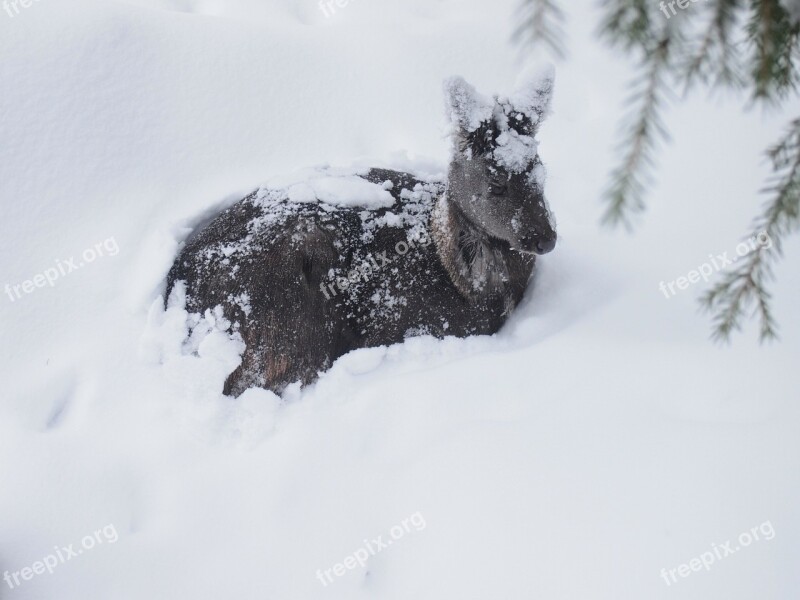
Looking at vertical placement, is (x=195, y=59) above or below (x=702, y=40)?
below

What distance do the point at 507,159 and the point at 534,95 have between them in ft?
1.20

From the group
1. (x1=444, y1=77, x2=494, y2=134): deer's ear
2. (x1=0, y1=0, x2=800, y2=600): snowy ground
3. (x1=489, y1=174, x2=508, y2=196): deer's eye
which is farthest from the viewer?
(x1=489, y1=174, x2=508, y2=196): deer's eye

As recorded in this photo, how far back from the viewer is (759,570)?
1.64 m

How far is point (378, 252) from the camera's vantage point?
9.70 feet

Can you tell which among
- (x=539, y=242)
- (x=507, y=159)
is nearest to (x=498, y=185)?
(x=507, y=159)

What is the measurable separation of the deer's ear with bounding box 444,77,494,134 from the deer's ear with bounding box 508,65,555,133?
0.15 m

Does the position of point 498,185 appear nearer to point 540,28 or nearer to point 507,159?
point 507,159

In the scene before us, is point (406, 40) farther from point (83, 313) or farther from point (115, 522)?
point (115, 522)

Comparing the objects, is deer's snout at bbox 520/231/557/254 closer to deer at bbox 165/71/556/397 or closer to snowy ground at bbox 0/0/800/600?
deer at bbox 165/71/556/397

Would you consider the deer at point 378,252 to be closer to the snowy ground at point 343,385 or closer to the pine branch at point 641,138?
the snowy ground at point 343,385

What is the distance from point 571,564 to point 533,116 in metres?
1.95

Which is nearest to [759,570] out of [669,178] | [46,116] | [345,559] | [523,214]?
[345,559]

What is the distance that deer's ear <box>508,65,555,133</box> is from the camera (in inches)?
108

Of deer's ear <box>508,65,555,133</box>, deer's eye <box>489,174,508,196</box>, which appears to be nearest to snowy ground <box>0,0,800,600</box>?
deer's eye <box>489,174,508,196</box>
